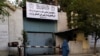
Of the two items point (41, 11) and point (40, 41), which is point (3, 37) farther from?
point (40, 41)

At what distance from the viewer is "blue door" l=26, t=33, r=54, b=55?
30.5 meters

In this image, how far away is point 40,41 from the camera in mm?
31531

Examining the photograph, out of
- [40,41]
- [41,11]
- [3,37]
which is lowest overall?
[40,41]

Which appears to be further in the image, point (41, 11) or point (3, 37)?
point (41, 11)

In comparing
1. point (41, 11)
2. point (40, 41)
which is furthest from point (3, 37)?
point (40, 41)

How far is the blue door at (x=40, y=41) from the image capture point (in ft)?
100.0

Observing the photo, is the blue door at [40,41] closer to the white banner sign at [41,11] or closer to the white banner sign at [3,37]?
the white banner sign at [41,11]

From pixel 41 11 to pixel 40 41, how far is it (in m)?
3.34

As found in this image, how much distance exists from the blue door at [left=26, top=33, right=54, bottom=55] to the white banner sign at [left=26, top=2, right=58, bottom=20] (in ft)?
6.72

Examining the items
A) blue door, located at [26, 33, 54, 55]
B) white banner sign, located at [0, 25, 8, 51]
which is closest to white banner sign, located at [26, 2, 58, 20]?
blue door, located at [26, 33, 54, 55]

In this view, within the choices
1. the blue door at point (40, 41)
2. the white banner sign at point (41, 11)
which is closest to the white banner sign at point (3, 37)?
the white banner sign at point (41, 11)

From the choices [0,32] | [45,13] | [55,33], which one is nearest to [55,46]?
[55,33]

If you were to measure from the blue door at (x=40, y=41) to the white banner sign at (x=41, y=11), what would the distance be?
2049 millimetres

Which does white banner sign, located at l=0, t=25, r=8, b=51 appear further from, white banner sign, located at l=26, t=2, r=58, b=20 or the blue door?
the blue door
